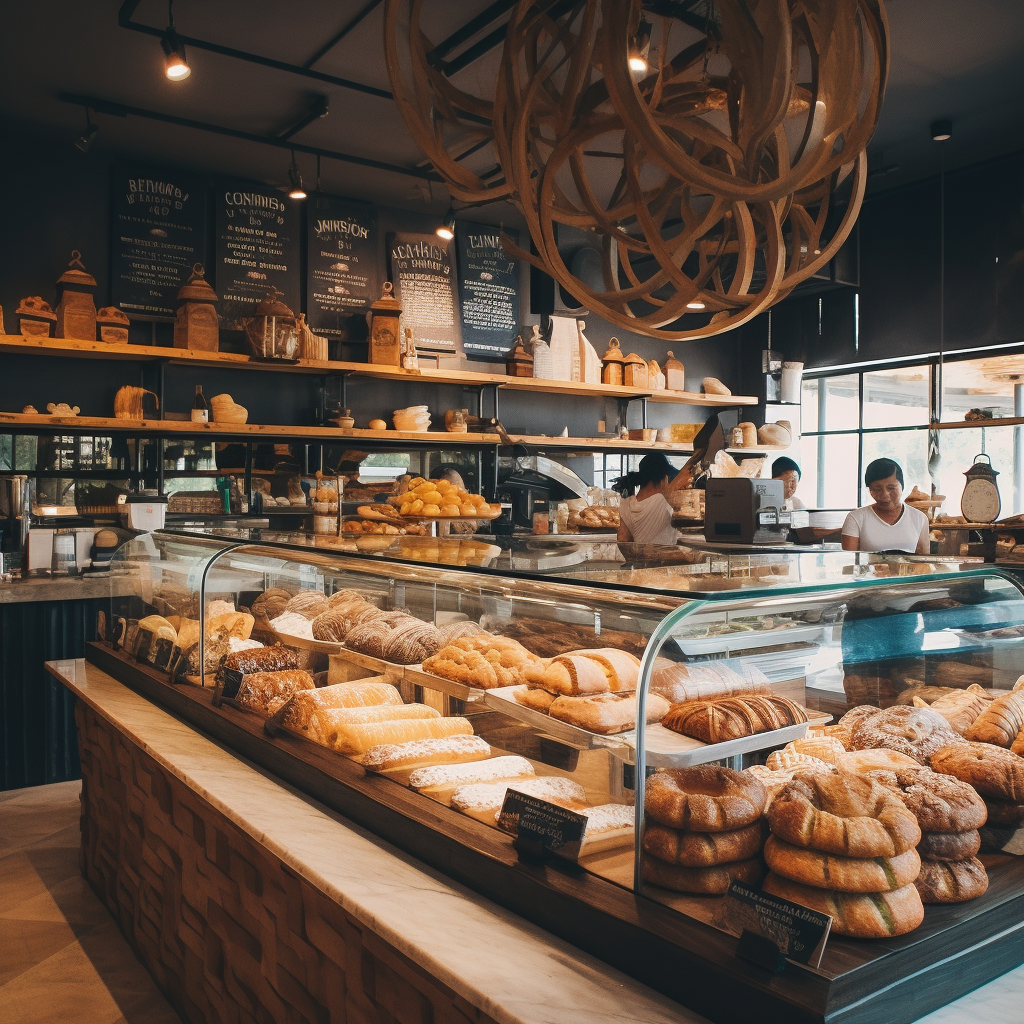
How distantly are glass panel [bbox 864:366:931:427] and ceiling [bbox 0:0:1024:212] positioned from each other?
1.52m

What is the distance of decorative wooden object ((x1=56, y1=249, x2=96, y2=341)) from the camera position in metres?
4.90

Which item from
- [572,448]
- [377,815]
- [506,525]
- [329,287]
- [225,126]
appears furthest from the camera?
[572,448]

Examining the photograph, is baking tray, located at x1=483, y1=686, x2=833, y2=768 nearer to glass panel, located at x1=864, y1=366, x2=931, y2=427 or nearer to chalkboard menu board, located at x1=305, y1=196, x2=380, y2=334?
chalkboard menu board, located at x1=305, y1=196, x2=380, y2=334

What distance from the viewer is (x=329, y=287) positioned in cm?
602

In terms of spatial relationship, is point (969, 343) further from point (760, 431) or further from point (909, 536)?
point (909, 536)

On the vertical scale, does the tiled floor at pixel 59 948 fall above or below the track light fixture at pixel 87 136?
below

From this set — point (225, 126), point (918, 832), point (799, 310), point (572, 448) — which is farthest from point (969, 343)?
point (918, 832)

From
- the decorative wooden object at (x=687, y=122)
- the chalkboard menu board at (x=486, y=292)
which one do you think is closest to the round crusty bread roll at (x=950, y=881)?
the decorative wooden object at (x=687, y=122)

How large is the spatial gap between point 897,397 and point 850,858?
20.9 feet

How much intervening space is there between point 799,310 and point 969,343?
1.52 meters

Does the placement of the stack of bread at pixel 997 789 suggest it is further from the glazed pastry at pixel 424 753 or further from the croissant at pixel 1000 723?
the glazed pastry at pixel 424 753

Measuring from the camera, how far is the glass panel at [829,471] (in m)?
7.16

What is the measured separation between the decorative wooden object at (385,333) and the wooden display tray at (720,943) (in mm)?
4591

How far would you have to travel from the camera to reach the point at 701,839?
1.18 m
